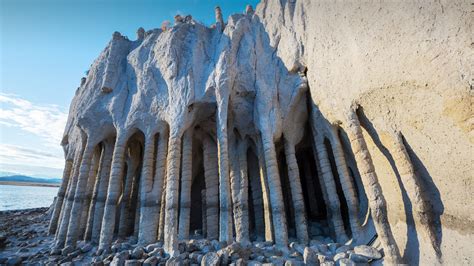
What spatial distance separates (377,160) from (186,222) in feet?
30.0

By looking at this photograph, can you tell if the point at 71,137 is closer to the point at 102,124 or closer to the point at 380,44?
the point at 102,124

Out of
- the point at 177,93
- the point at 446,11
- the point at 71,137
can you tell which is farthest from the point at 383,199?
the point at 71,137

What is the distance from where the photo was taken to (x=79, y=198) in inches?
530

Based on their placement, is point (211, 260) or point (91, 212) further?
point (91, 212)

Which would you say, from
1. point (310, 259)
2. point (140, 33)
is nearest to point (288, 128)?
point (310, 259)

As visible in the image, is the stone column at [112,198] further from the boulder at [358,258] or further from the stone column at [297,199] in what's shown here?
the boulder at [358,258]

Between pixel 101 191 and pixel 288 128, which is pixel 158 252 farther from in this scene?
pixel 288 128

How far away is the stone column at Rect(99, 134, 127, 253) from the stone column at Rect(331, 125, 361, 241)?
1143cm

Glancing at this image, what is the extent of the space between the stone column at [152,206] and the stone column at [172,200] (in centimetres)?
125

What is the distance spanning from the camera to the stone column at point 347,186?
1059cm

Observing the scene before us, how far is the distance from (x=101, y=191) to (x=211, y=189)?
21.8 ft

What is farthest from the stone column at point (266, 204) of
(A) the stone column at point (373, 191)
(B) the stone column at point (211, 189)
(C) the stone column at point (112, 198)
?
(C) the stone column at point (112, 198)

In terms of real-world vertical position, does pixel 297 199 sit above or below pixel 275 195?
below

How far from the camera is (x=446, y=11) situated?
5.43m
